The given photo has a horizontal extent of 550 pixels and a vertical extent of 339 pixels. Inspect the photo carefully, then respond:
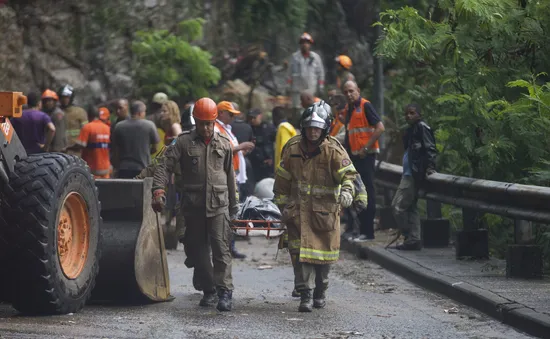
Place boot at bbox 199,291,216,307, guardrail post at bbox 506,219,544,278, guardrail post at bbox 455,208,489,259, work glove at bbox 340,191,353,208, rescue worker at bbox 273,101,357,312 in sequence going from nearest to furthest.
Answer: work glove at bbox 340,191,353,208 < rescue worker at bbox 273,101,357,312 < boot at bbox 199,291,216,307 < guardrail post at bbox 506,219,544,278 < guardrail post at bbox 455,208,489,259

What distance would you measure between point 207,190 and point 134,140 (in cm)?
548

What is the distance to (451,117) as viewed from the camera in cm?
1395

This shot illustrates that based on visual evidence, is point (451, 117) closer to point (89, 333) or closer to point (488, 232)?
point (488, 232)

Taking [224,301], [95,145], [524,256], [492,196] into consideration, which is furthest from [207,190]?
[95,145]

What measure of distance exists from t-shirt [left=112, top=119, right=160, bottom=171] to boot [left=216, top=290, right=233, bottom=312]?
566 cm

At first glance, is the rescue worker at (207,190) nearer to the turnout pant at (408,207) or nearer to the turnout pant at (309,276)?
the turnout pant at (309,276)

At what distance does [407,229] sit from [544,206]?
4.01m

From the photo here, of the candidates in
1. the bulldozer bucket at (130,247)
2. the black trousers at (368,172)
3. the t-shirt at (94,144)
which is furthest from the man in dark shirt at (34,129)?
the bulldozer bucket at (130,247)

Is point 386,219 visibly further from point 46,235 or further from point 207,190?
point 46,235

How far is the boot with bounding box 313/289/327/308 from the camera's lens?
11.0m

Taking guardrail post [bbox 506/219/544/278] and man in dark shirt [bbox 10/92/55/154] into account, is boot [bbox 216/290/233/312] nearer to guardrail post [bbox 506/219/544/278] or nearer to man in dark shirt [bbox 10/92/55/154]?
guardrail post [bbox 506/219/544/278]

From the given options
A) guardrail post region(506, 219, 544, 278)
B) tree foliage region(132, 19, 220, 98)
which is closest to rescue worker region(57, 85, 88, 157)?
tree foliage region(132, 19, 220, 98)

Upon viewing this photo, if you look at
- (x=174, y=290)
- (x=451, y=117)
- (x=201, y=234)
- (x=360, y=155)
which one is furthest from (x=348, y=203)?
(x=360, y=155)

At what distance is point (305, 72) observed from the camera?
22.6 meters
